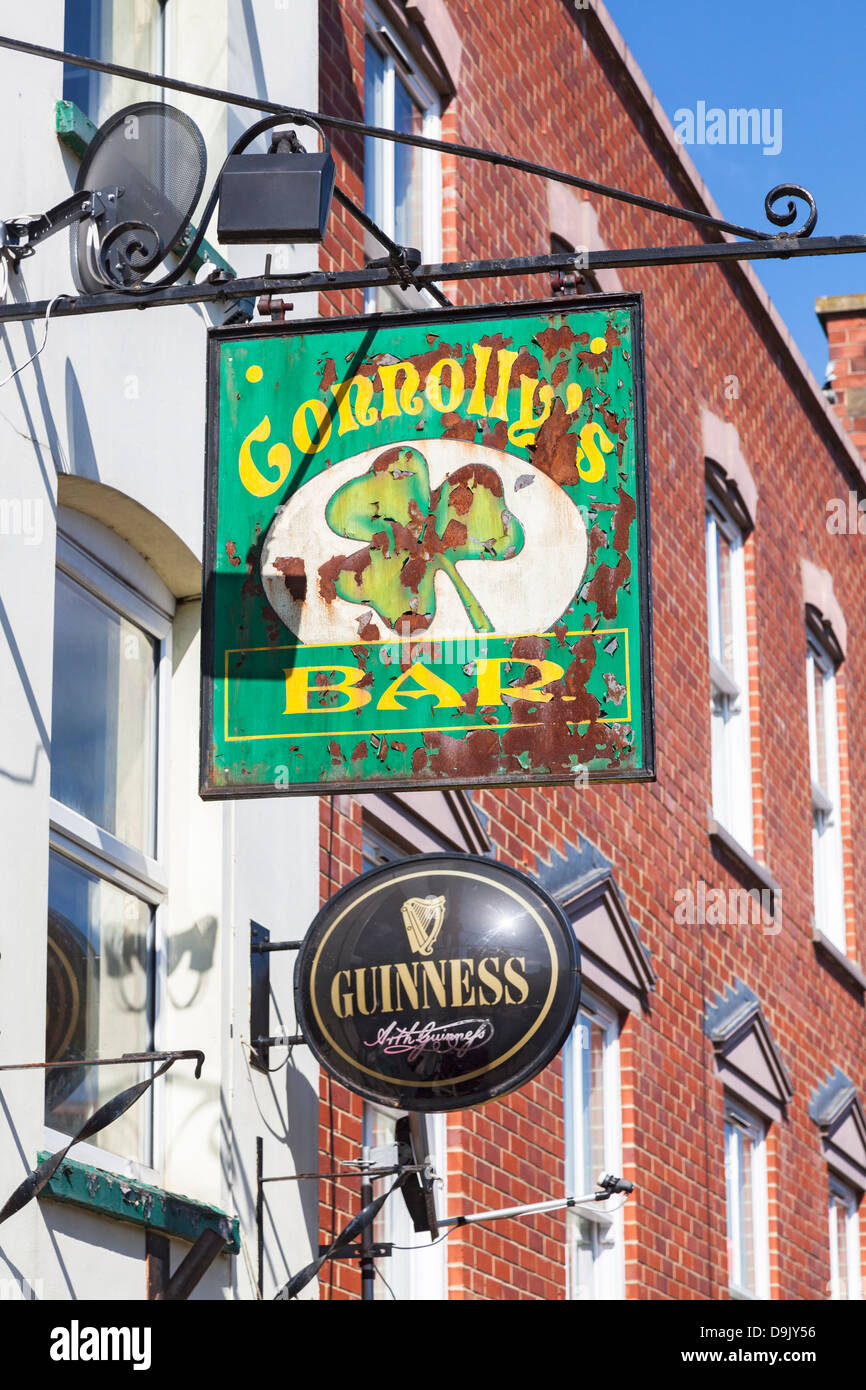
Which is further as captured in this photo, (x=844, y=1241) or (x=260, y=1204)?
(x=844, y=1241)

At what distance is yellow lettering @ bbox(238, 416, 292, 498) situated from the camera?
5934mm

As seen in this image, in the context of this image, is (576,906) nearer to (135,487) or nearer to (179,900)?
(179,900)

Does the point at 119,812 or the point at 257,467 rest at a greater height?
the point at 257,467

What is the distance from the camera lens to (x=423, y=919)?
6.80 meters

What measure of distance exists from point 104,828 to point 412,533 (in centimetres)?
153

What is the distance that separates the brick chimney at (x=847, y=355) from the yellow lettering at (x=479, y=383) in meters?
12.7

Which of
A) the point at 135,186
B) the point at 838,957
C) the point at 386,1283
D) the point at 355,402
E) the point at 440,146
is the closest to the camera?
the point at 440,146

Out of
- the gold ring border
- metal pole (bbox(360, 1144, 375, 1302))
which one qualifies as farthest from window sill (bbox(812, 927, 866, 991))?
the gold ring border

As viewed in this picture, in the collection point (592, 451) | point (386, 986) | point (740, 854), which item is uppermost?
point (740, 854)

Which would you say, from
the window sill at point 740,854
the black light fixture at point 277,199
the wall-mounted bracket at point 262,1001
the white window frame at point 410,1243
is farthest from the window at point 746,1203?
the black light fixture at point 277,199

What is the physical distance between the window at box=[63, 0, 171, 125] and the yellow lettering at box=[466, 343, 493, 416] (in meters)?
1.98

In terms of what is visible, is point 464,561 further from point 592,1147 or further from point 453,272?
point 592,1147

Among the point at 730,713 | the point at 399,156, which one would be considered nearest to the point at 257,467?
the point at 399,156
